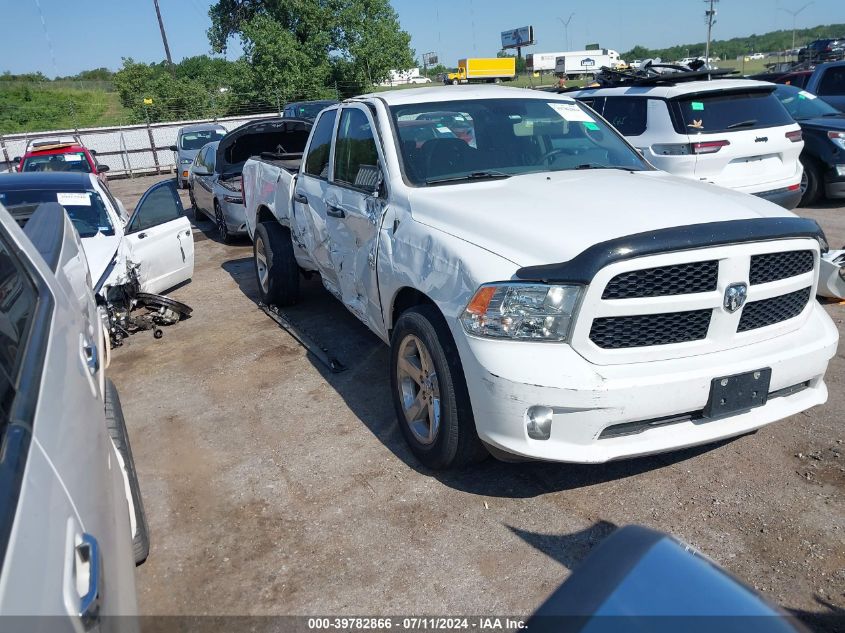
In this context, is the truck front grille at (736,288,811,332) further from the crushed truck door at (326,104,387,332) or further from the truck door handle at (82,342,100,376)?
the truck door handle at (82,342,100,376)

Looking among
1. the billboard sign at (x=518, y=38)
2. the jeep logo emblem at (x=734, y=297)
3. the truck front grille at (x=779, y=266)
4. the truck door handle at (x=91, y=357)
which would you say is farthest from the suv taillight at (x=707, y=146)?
the billboard sign at (x=518, y=38)

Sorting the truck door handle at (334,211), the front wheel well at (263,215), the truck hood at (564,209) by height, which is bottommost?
the front wheel well at (263,215)

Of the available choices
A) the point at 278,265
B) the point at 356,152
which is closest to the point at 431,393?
the point at 356,152

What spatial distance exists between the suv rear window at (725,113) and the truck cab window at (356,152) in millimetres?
4461

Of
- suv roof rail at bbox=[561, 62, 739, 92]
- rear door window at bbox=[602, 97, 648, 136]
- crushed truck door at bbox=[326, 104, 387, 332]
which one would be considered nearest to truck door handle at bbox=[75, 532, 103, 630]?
crushed truck door at bbox=[326, 104, 387, 332]

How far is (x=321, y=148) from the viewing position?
5531mm

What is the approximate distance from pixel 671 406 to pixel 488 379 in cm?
78

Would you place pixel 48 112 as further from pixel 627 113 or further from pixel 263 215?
pixel 627 113

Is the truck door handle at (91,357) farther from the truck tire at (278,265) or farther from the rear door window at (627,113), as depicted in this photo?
the rear door window at (627,113)

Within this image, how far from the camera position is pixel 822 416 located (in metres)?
4.05

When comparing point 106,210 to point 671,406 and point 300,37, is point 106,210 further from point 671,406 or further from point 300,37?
point 300,37

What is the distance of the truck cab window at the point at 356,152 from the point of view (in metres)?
4.43

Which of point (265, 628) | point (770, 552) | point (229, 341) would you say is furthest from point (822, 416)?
point (229, 341)

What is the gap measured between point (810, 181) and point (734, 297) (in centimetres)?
837
